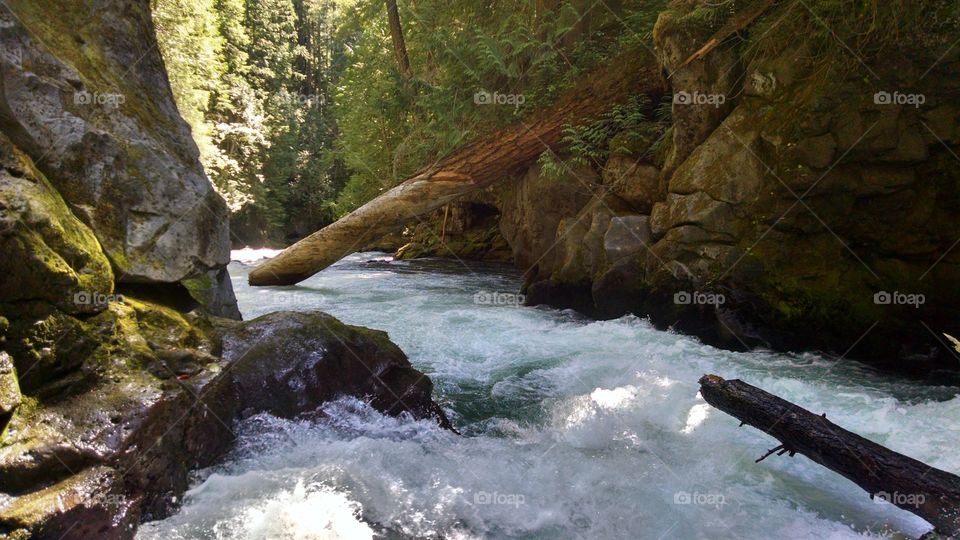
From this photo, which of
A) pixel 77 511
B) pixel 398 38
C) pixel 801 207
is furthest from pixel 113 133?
pixel 398 38

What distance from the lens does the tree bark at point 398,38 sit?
13188 millimetres

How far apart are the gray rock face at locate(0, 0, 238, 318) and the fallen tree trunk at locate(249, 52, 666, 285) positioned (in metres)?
6.11

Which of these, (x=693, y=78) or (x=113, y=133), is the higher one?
(x=693, y=78)

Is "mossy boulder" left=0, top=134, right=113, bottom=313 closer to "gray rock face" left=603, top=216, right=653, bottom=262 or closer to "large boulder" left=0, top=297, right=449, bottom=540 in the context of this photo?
"large boulder" left=0, top=297, right=449, bottom=540

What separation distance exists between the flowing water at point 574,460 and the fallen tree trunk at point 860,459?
1.61 feet

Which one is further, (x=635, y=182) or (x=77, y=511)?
(x=635, y=182)

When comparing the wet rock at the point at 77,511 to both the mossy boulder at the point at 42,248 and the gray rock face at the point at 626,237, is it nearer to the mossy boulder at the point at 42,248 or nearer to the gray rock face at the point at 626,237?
the mossy boulder at the point at 42,248

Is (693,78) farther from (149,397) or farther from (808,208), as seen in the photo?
(149,397)

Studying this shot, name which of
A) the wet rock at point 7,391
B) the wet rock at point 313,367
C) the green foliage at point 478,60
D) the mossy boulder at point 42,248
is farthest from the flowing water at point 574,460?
the green foliage at point 478,60

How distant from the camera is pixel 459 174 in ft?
35.0

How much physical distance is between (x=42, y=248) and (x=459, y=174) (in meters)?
8.26

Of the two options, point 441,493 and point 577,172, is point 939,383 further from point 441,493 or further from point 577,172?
point 577,172

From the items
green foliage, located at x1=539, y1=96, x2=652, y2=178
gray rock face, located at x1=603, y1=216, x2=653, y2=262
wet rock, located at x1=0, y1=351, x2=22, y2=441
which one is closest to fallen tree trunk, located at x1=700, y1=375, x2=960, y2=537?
wet rock, located at x1=0, y1=351, x2=22, y2=441

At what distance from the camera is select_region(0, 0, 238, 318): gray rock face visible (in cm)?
345
